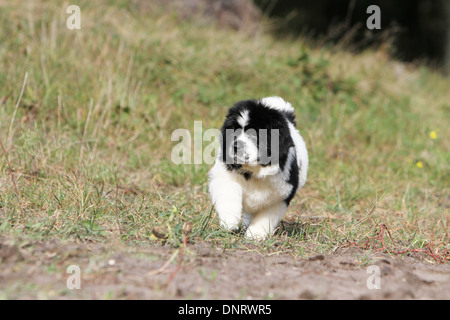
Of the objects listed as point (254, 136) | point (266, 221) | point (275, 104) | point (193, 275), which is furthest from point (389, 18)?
point (193, 275)

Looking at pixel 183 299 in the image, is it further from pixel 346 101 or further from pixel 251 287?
pixel 346 101

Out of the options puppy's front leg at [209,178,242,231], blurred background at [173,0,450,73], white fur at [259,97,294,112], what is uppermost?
blurred background at [173,0,450,73]

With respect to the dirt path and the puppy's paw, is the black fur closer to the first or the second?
the puppy's paw

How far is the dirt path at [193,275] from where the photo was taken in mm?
2615

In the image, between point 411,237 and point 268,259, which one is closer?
point 268,259

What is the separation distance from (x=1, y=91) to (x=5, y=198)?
7.55ft

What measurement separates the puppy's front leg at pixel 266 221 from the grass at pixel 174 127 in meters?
0.10

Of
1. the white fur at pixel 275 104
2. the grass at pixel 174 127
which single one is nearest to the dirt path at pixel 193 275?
the grass at pixel 174 127

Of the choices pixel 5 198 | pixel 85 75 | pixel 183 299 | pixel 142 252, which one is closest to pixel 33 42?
pixel 85 75

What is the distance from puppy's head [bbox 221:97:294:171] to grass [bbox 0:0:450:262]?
0.47 meters

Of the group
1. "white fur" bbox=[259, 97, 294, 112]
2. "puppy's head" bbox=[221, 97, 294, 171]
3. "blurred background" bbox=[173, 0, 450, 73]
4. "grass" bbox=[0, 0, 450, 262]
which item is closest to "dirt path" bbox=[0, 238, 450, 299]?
"grass" bbox=[0, 0, 450, 262]

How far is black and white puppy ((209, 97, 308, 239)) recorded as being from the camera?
343 centimetres

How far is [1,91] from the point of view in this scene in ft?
18.2

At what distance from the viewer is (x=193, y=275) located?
2832 millimetres
